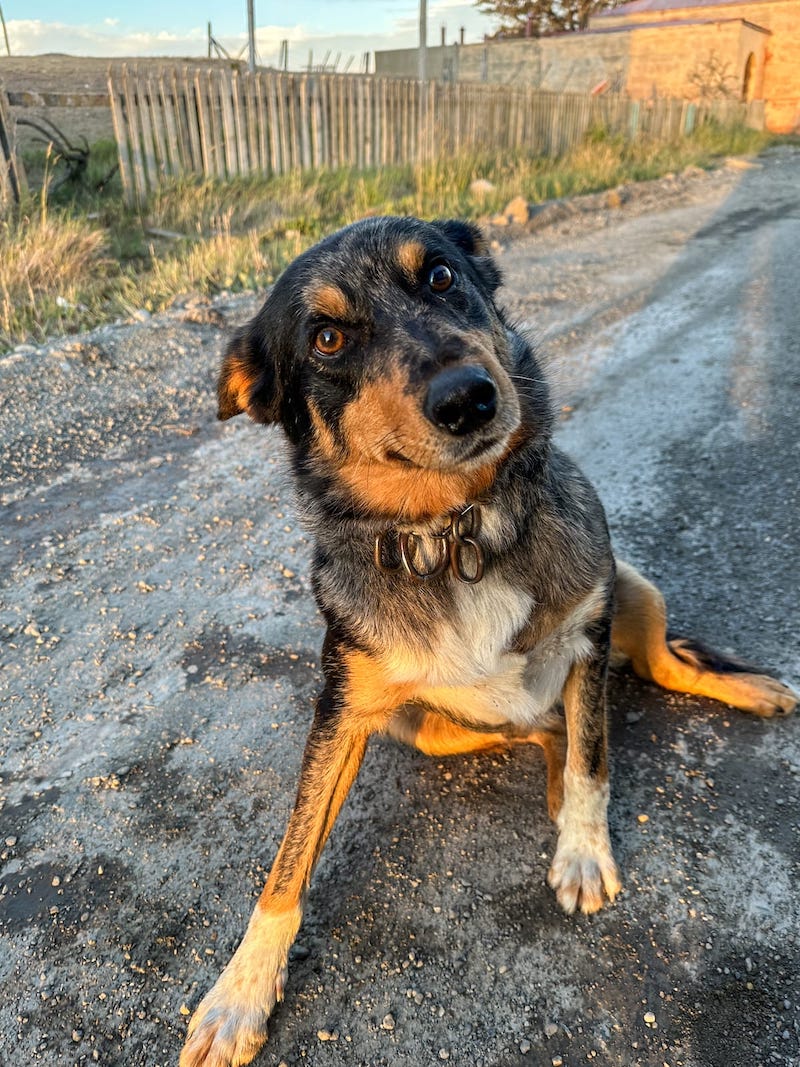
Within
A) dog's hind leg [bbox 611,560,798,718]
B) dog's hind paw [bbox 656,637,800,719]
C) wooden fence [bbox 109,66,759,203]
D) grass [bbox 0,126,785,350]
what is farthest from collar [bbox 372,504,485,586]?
wooden fence [bbox 109,66,759,203]

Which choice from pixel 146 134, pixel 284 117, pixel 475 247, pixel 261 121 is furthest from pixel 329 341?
pixel 284 117

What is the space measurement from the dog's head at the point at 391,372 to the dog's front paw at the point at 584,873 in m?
1.07

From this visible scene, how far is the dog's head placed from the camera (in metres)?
1.90

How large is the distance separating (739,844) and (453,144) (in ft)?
48.2

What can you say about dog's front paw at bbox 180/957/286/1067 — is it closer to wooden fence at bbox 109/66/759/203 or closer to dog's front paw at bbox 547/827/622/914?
dog's front paw at bbox 547/827/622/914

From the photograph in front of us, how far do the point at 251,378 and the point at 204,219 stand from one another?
9.10m

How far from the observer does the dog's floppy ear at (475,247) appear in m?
2.70

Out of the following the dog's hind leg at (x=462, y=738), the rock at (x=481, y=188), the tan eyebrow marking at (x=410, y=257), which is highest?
the tan eyebrow marking at (x=410, y=257)

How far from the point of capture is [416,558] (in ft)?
7.26

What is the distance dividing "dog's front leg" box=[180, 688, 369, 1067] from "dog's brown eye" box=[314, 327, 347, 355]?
3.26ft

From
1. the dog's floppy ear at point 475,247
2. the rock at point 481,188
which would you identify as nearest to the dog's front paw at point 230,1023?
the dog's floppy ear at point 475,247

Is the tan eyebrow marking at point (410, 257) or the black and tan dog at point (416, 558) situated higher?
the tan eyebrow marking at point (410, 257)

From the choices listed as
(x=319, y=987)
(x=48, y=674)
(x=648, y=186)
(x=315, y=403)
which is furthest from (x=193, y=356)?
(x=648, y=186)

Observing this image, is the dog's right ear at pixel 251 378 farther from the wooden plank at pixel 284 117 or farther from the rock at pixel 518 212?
the wooden plank at pixel 284 117
